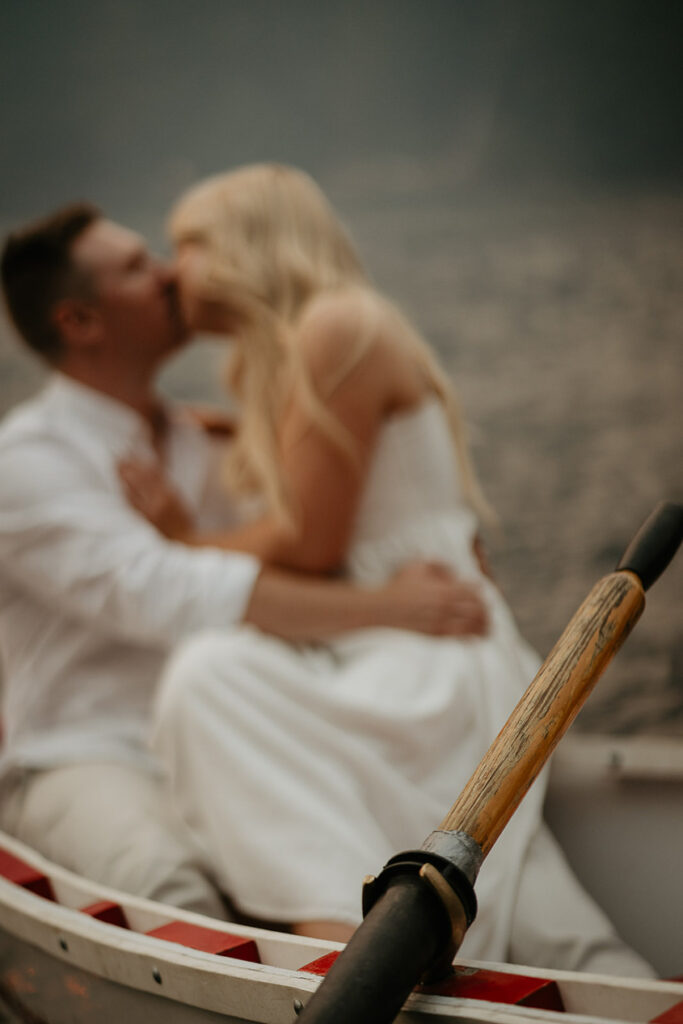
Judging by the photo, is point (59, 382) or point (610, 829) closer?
point (610, 829)

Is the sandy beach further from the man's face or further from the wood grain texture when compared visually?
the wood grain texture

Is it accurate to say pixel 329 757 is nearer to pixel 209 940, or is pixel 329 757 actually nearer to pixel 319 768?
pixel 319 768

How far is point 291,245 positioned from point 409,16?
3.03ft

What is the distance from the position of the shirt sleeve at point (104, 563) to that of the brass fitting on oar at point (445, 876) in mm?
509

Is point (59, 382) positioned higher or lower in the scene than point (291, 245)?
lower

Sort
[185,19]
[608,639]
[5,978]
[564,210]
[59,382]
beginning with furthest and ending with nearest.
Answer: [185,19]
[564,210]
[59,382]
[5,978]
[608,639]

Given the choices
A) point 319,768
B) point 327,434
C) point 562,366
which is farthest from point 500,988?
point 562,366

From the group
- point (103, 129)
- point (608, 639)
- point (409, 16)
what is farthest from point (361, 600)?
point (103, 129)

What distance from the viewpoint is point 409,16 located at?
5.56 feet

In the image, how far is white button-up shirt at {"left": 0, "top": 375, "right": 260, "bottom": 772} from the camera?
2.96 ft

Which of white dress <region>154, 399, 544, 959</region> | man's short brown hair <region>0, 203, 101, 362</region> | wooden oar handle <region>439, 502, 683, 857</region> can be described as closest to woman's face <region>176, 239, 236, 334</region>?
man's short brown hair <region>0, 203, 101, 362</region>

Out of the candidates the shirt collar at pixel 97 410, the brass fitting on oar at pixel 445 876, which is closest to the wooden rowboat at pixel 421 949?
the brass fitting on oar at pixel 445 876

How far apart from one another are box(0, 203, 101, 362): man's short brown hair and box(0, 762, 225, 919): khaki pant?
480 millimetres

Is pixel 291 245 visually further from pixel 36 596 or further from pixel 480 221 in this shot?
pixel 480 221
